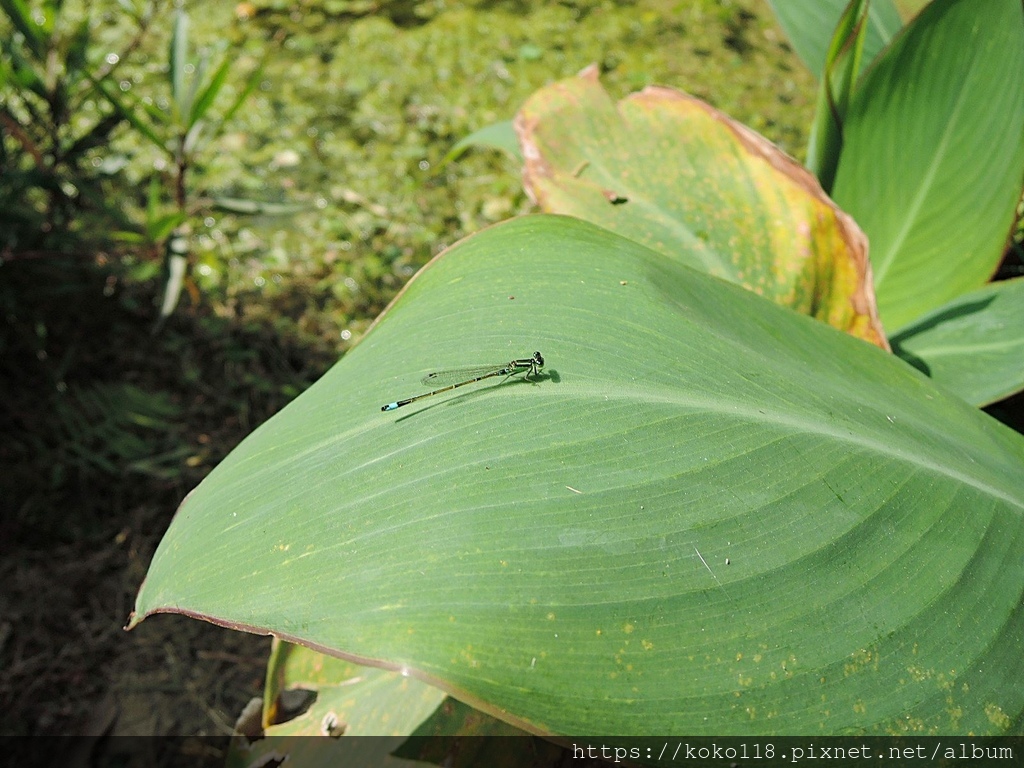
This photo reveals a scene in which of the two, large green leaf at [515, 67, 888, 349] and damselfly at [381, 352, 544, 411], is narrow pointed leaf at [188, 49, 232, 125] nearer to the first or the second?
large green leaf at [515, 67, 888, 349]

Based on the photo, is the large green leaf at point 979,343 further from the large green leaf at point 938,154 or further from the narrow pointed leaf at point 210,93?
the narrow pointed leaf at point 210,93

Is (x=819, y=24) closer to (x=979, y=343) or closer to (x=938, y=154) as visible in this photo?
(x=938, y=154)

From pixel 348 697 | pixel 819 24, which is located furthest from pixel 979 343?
pixel 348 697

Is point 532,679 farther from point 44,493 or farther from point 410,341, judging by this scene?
point 44,493

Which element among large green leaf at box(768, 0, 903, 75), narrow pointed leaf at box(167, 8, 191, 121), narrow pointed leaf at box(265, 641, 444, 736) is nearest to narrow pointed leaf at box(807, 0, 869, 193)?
large green leaf at box(768, 0, 903, 75)

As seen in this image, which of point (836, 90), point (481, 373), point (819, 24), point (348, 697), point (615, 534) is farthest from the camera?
point (819, 24)

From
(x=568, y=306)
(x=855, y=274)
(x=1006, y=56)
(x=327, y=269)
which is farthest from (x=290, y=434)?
(x=327, y=269)
